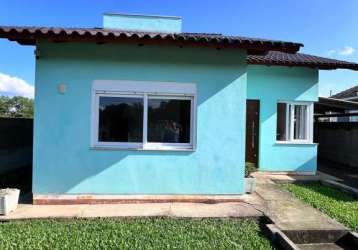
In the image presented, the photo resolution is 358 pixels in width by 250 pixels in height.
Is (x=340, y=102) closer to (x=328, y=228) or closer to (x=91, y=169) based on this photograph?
(x=328, y=228)

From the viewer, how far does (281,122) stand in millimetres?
13680

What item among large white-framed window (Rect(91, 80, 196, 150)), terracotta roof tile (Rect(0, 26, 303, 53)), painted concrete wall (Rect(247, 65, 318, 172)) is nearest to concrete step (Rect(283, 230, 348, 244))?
large white-framed window (Rect(91, 80, 196, 150))

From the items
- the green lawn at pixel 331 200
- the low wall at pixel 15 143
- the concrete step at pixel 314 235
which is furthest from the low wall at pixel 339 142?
the low wall at pixel 15 143

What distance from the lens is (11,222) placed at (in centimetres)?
705

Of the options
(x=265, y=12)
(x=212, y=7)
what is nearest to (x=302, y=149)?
(x=265, y=12)

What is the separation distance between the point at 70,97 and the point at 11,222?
319cm

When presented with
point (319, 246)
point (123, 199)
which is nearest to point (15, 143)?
point (123, 199)

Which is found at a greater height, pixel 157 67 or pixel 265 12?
pixel 265 12

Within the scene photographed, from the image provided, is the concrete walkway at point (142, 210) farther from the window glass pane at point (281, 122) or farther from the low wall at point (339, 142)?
the low wall at point (339, 142)

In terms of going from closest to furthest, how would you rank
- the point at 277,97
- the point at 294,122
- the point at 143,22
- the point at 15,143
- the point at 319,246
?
the point at 319,246
the point at 143,22
the point at 15,143
the point at 277,97
the point at 294,122

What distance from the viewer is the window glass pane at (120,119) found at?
8.59m

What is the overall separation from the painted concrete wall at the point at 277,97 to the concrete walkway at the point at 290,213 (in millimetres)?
2949

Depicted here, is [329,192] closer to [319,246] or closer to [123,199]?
[319,246]

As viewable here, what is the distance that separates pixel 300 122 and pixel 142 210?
8595 mm
